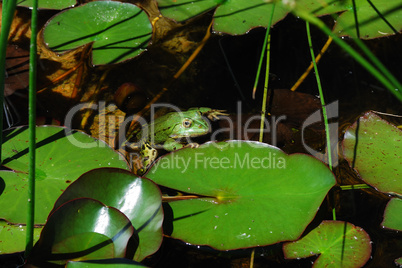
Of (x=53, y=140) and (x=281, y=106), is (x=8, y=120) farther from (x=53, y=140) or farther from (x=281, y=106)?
(x=281, y=106)

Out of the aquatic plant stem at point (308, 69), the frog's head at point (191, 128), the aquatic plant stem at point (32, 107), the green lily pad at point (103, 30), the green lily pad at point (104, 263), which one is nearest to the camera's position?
the aquatic plant stem at point (32, 107)

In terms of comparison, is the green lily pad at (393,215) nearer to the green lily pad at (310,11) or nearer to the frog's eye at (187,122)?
the green lily pad at (310,11)

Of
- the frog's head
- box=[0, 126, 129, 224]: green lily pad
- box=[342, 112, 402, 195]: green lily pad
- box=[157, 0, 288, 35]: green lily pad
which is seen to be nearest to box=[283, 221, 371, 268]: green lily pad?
box=[342, 112, 402, 195]: green lily pad

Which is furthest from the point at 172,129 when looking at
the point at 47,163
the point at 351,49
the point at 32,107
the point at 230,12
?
the point at 351,49

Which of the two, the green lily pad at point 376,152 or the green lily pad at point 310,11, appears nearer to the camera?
the green lily pad at point 376,152

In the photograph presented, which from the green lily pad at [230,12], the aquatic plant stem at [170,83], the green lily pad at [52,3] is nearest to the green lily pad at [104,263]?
the aquatic plant stem at [170,83]

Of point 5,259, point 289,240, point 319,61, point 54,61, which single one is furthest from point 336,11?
point 5,259
